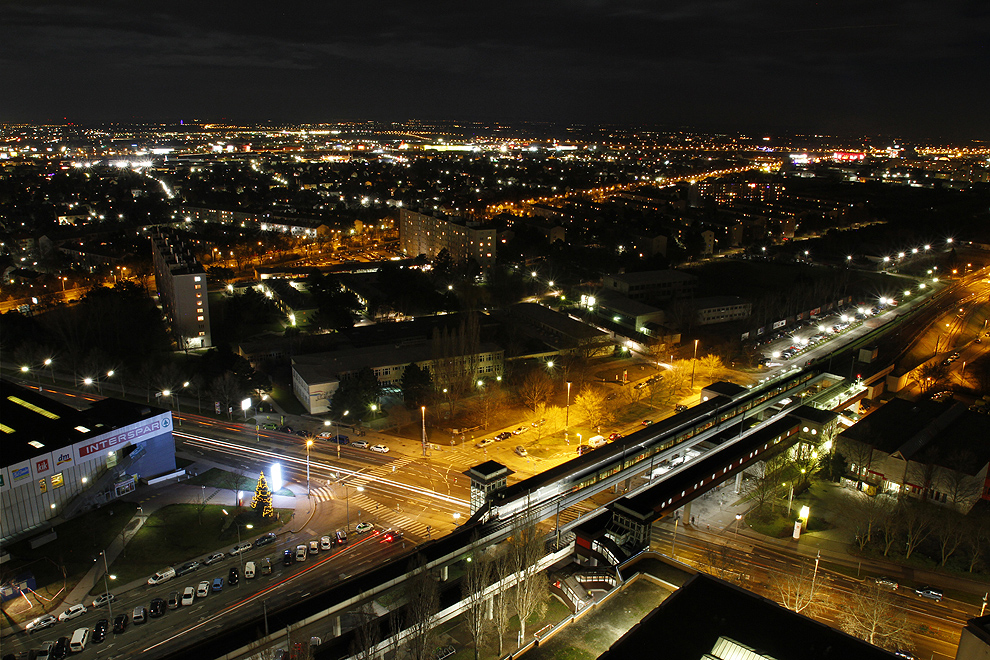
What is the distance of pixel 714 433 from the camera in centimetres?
976

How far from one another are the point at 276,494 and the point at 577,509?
416 centimetres

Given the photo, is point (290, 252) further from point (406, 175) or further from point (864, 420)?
point (406, 175)

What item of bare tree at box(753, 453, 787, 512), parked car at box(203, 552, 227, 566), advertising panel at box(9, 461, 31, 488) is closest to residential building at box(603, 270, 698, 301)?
bare tree at box(753, 453, 787, 512)

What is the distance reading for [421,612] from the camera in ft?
17.9

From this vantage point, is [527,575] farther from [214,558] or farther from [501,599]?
[214,558]

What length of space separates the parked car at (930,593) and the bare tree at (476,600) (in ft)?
16.0

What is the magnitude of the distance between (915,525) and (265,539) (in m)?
8.04

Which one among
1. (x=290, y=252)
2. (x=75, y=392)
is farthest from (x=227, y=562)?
(x=290, y=252)

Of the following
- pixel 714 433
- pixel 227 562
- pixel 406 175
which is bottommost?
pixel 227 562

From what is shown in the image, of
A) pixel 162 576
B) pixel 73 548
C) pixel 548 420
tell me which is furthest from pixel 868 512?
pixel 73 548

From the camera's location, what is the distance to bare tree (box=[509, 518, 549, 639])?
584 cm

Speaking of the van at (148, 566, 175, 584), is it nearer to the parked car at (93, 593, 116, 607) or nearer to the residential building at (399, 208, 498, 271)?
the parked car at (93, 593, 116, 607)

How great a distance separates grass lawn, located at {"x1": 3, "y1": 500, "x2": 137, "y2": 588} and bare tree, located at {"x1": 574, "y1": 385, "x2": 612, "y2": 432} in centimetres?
702

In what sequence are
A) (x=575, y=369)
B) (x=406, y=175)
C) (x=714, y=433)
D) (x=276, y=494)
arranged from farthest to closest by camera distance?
1. (x=406, y=175)
2. (x=575, y=369)
3. (x=714, y=433)
4. (x=276, y=494)
